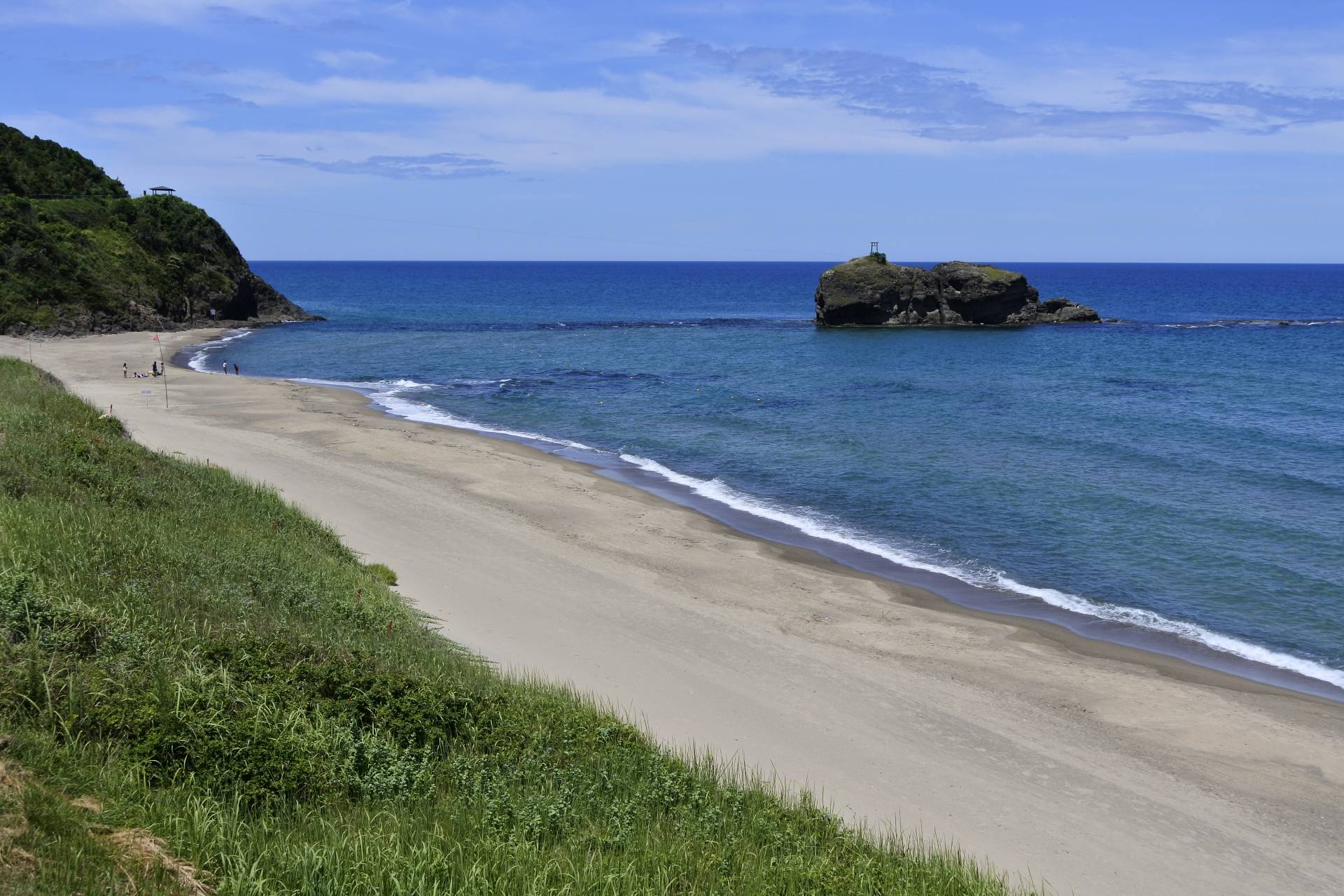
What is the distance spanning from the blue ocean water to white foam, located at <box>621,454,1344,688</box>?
3.2 inches

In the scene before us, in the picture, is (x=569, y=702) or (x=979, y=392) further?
(x=979, y=392)

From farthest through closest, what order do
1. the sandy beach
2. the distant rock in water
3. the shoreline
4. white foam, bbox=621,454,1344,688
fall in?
the distant rock in water
white foam, bbox=621,454,1344,688
the shoreline
the sandy beach

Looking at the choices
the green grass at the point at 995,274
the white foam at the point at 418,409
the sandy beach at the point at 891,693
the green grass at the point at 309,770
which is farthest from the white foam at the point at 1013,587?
the green grass at the point at 995,274

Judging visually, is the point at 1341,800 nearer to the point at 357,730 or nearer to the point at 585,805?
the point at 585,805

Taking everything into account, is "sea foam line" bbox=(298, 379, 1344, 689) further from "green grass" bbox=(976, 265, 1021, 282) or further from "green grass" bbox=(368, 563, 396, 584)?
"green grass" bbox=(976, 265, 1021, 282)

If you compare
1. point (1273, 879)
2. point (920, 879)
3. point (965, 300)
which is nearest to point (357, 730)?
point (920, 879)

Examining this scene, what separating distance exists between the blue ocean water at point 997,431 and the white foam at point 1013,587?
3.2 inches

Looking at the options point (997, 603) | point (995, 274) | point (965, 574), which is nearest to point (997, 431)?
point (965, 574)

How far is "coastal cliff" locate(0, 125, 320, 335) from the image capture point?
72.8 metres

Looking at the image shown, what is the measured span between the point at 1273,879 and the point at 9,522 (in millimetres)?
16342

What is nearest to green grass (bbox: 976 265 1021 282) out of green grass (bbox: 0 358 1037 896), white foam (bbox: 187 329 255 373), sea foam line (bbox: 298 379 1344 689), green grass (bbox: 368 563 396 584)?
sea foam line (bbox: 298 379 1344 689)

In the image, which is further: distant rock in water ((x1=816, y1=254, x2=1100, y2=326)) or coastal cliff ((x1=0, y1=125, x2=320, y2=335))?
distant rock in water ((x1=816, y1=254, x2=1100, y2=326))

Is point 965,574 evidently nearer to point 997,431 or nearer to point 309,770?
point 309,770

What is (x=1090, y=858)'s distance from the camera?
38.8 ft
